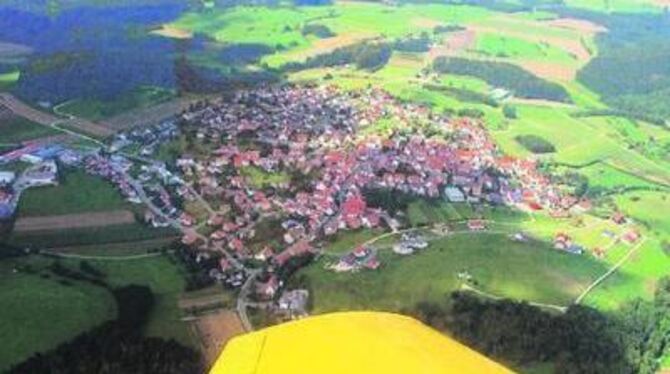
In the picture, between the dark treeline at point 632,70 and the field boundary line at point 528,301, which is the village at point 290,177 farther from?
the dark treeline at point 632,70

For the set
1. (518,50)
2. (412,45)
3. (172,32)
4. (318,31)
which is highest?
(172,32)

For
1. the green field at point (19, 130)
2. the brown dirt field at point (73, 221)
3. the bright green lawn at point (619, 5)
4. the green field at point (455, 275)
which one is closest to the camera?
the green field at point (455, 275)

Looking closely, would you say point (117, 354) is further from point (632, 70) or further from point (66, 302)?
point (632, 70)

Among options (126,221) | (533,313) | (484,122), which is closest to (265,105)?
(484,122)

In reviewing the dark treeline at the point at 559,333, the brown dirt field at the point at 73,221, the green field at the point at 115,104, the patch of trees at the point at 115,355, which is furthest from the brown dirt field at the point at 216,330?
the green field at the point at 115,104

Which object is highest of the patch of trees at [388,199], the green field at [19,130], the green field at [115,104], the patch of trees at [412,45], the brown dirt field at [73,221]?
the green field at [19,130]

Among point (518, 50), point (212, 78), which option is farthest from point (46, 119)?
point (518, 50)
